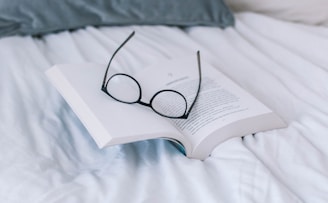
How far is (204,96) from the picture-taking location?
67 cm

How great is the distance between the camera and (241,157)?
1.84ft

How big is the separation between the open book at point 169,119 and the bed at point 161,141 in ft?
0.07

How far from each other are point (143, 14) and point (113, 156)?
0.51 m

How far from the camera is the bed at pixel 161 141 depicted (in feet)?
1.69

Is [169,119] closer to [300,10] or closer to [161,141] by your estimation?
[161,141]

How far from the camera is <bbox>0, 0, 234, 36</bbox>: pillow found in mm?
903

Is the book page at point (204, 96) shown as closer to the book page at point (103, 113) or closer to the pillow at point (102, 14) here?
the book page at point (103, 113)

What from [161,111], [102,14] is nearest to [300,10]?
[102,14]

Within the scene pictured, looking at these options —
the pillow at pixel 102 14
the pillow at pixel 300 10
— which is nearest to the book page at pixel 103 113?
the pillow at pixel 102 14

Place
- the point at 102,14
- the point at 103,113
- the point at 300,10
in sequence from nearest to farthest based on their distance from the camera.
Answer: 1. the point at 103,113
2. the point at 102,14
3. the point at 300,10

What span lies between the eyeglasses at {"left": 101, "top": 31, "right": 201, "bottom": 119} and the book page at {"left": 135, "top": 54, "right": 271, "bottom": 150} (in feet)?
0.04

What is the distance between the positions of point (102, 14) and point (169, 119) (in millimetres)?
445

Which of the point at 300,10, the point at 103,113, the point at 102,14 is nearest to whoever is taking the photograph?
the point at 103,113

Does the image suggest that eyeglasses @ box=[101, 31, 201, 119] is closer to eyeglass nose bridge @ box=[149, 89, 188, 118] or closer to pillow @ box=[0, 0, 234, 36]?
eyeglass nose bridge @ box=[149, 89, 188, 118]
